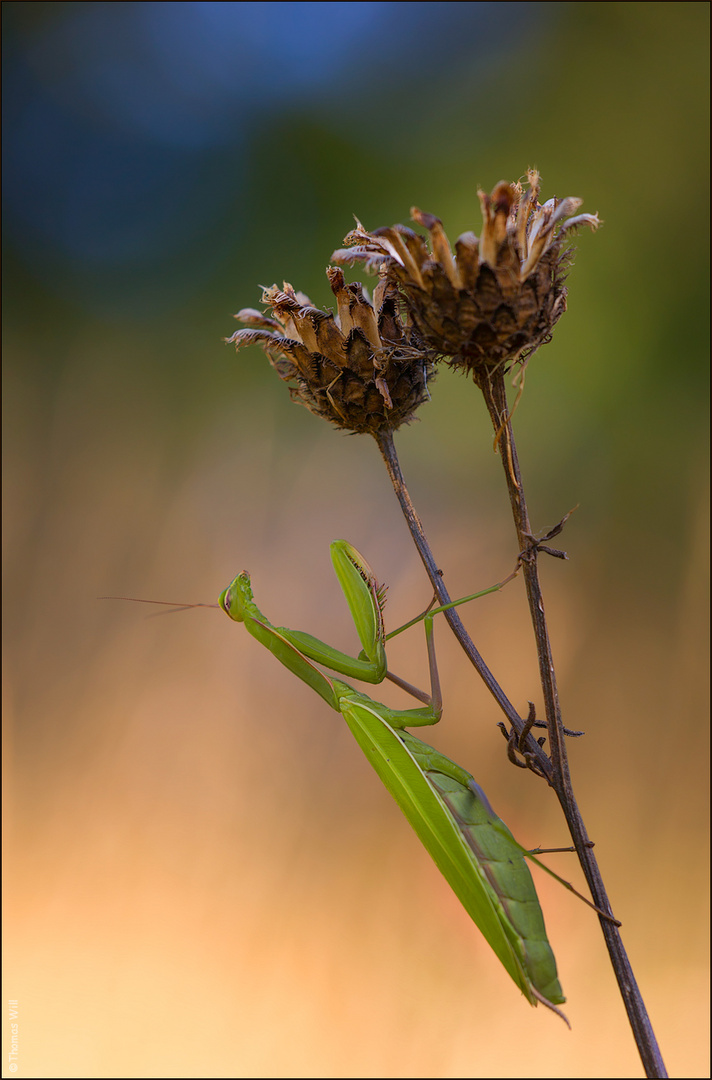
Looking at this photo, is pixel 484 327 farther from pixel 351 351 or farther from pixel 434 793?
pixel 434 793

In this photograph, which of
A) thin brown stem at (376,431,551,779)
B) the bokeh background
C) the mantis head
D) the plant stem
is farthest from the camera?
the bokeh background

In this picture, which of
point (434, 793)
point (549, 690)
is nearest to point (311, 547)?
point (434, 793)

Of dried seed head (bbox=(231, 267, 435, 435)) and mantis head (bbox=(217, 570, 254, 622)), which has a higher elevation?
dried seed head (bbox=(231, 267, 435, 435))

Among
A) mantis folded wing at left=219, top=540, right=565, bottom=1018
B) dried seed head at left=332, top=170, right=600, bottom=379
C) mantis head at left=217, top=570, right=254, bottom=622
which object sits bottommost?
mantis folded wing at left=219, top=540, right=565, bottom=1018

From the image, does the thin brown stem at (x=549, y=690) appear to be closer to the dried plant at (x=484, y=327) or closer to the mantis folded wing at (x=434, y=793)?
the dried plant at (x=484, y=327)

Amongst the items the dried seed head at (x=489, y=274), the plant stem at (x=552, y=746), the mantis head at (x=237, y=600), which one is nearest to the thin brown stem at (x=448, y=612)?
the plant stem at (x=552, y=746)

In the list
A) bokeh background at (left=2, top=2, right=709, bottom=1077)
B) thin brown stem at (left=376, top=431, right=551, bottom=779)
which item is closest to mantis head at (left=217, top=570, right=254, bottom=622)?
thin brown stem at (left=376, top=431, right=551, bottom=779)

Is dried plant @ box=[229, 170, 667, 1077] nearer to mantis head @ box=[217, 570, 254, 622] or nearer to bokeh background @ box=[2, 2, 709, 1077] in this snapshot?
mantis head @ box=[217, 570, 254, 622]
